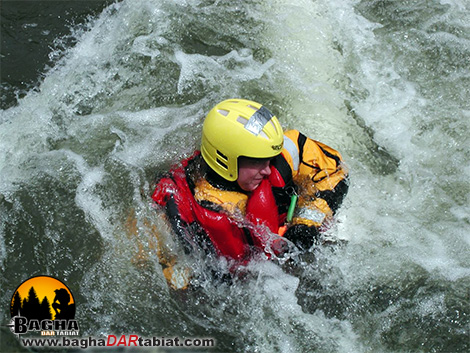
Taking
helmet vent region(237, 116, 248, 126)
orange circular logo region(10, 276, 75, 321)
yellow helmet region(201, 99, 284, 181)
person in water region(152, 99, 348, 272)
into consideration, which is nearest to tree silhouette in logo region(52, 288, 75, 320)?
orange circular logo region(10, 276, 75, 321)

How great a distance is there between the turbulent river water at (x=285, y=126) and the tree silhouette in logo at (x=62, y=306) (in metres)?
0.10

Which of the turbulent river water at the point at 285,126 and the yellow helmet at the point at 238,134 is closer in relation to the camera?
the yellow helmet at the point at 238,134

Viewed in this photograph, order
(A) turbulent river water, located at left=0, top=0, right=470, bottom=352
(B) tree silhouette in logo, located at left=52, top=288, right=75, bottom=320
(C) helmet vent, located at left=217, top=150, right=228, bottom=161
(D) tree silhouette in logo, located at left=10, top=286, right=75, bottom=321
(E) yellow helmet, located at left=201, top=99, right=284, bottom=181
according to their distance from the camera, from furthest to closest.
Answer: (A) turbulent river water, located at left=0, top=0, right=470, bottom=352 → (B) tree silhouette in logo, located at left=52, top=288, right=75, bottom=320 → (D) tree silhouette in logo, located at left=10, top=286, right=75, bottom=321 → (C) helmet vent, located at left=217, top=150, right=228, bottom=161 → (E) yellow helmet, located at left=201, top=99, right=284, bottom=181

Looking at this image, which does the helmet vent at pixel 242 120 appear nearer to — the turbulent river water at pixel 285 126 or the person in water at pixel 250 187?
the person in water at pixel 250 187

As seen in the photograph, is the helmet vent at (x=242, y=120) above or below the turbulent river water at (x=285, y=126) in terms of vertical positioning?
above

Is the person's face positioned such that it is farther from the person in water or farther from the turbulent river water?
the turbulent river water

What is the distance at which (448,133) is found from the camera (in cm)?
543

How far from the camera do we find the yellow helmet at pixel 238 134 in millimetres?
3551

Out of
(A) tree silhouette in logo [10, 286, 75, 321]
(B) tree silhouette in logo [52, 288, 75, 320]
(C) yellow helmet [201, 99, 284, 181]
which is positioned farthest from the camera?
(B) tree silhouette in logo [52, 288, 75, 320]

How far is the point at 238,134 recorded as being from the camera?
3559 mm

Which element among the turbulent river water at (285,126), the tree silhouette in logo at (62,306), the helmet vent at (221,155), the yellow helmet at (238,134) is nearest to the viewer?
the yellow helmet at (238,134)

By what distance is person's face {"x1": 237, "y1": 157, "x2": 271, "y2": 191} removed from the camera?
3.65 m

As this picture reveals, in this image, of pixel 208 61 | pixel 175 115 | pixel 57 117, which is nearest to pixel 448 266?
pixel 175 115

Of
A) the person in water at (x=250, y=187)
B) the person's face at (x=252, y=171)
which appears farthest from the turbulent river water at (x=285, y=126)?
the person's face at (x=252, y=171)
